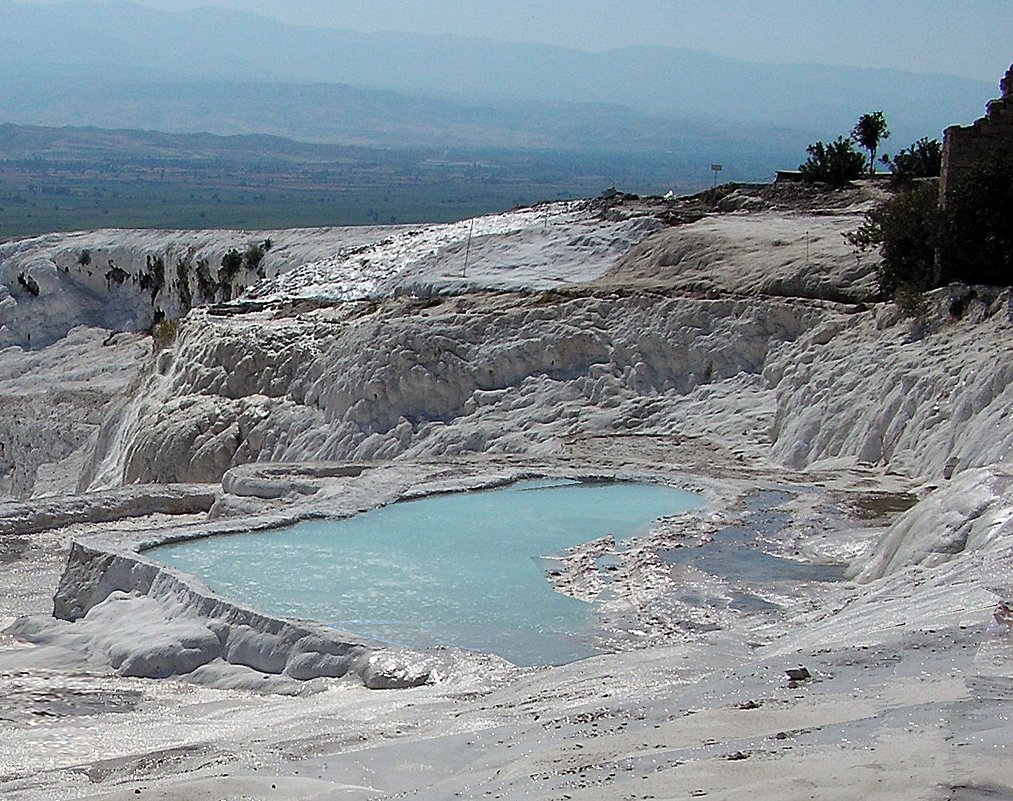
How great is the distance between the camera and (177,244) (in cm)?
3734

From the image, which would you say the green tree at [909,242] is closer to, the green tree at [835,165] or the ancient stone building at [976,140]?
the ancient stone building at [976,140]

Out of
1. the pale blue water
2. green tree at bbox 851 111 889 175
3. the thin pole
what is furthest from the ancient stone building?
green tree at bbox 851 111 889 175

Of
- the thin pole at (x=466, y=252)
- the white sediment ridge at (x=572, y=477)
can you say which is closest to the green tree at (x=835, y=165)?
the white sediment ridge at (x=572, y=477)

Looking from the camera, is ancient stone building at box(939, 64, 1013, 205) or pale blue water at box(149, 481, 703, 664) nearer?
pale blue water at box(149, 481, 703, 664)

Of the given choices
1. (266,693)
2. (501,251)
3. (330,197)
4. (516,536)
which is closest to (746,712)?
(266,693)

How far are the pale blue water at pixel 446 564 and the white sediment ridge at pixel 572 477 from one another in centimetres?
31

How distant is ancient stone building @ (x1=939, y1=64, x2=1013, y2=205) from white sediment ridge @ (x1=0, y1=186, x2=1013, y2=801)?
5.82 feet

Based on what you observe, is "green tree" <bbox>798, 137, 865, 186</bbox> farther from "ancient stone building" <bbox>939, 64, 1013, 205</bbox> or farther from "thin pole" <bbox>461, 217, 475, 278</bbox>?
"ancient stone building" <bbox>939, 64, 1013, 205</bbox>

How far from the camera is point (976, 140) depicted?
16984 millimetres

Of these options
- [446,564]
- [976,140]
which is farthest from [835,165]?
[446,564]

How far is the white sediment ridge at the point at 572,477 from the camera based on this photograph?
19.6ft

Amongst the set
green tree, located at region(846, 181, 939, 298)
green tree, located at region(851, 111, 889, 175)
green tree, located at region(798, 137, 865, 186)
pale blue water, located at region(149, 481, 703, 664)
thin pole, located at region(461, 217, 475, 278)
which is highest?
green tree, located at region(851, 111, 889, 175)

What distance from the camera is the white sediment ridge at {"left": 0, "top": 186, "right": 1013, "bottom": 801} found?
236 inches

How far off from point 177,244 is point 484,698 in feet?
103
